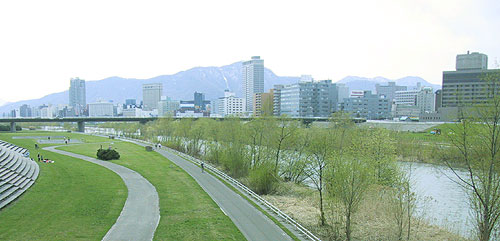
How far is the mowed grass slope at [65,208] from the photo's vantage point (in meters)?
22.7

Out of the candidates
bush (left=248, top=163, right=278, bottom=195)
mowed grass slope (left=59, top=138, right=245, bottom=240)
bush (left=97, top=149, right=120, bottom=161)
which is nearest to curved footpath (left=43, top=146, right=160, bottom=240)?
mowed grass slope (left=59, top=138, right=245, bottom=240)

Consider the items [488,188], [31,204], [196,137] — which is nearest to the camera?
[488,188]

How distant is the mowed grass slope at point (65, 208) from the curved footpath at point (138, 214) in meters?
0.67

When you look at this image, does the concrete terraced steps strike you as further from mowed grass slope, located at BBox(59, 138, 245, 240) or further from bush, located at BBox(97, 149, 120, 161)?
bush, located at BBox(97, 149, 120, 161)

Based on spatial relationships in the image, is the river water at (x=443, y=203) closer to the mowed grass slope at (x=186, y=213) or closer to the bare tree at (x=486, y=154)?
the bare tree at (x=486, y=154)

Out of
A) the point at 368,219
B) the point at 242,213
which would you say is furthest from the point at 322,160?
the point at 242,213

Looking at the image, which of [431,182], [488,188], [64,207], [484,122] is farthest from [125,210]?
[431,182]

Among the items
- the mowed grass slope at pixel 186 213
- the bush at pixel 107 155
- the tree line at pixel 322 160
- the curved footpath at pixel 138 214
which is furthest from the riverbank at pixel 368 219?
the bush at pixel 107 155

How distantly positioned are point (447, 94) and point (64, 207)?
17543 cm

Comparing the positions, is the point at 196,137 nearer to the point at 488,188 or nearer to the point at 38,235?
the point at 38,235

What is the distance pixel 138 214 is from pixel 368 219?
21.5 metres

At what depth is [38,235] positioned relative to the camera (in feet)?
72.3

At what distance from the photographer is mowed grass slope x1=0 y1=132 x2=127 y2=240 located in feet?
74.5

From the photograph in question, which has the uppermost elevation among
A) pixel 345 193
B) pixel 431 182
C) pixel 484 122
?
pixel 484 122
